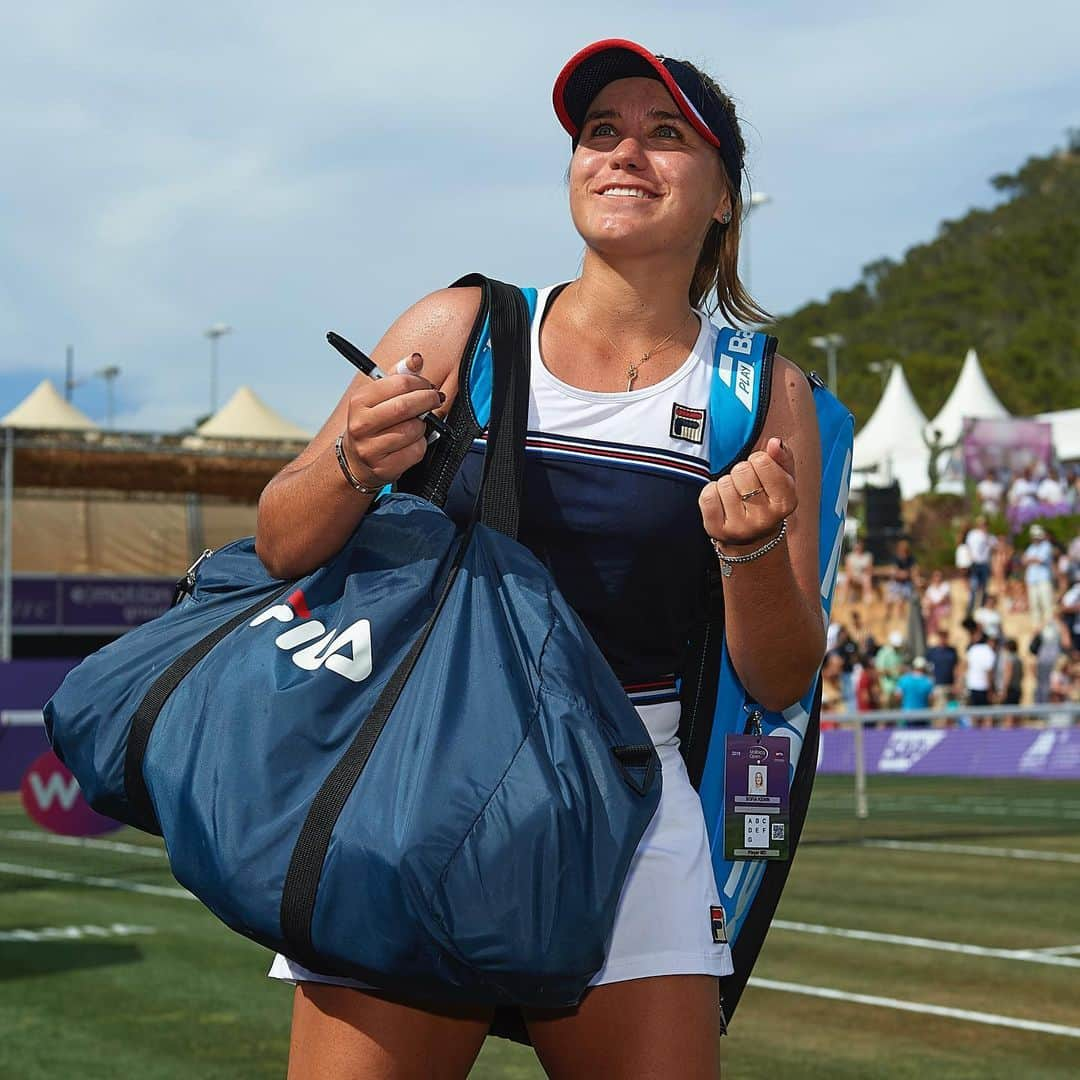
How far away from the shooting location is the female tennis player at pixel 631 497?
2.62m

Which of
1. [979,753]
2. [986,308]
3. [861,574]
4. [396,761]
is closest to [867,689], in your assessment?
[979,753]

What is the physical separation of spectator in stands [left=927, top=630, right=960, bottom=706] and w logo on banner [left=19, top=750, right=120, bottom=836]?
16.9 m

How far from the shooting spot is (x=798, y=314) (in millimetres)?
144250

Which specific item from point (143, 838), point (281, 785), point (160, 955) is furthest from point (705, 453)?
point (143, 838)

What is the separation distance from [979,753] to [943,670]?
435 centimetres

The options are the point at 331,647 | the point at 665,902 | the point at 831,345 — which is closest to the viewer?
the point at 331,647

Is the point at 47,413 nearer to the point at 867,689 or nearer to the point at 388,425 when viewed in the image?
the point at 867,689

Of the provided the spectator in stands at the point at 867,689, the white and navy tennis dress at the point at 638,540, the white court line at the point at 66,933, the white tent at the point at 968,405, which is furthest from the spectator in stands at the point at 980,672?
the white and navy tennis dress at the point at 638,540

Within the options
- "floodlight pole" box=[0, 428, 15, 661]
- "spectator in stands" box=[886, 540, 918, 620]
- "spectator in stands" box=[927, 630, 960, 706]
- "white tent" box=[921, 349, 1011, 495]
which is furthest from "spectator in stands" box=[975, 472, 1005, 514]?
"floodlight pole" box=[0, 428, 15, 661]

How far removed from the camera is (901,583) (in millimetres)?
34781

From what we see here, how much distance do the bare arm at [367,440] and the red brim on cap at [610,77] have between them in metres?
0.35

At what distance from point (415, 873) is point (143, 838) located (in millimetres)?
14597

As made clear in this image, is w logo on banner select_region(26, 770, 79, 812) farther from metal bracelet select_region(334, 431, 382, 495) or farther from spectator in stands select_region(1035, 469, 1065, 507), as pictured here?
spectator in stands select_region(1035, 469, 1065, 507)

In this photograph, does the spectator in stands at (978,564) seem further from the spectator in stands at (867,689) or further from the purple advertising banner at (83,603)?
the purple advertising banner at (83,603)
